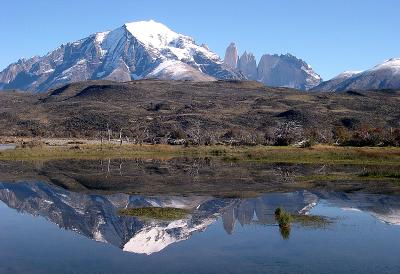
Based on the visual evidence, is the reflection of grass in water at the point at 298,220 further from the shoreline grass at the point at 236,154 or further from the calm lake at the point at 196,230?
the shoreline grass at the point at 236,154

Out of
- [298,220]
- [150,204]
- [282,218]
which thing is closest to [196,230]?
[282,218]

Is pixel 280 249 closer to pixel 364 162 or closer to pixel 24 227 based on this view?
pixel 24 227

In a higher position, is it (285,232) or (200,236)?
(285,232)

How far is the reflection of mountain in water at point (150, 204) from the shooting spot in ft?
115

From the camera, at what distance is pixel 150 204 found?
155 feet

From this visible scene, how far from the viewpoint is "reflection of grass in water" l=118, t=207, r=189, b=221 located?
1587 inches

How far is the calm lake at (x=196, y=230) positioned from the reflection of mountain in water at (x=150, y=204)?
0.08m

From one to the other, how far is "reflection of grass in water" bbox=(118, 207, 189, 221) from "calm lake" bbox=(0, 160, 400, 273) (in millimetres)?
457

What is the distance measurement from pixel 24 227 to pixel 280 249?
18.2 meters

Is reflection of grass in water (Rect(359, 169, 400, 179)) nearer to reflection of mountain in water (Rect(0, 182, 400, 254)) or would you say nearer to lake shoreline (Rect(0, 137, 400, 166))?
lake shoreline (Rect(0, 137, 400, 166))

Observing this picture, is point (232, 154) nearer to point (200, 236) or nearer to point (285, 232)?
point (285, 232)

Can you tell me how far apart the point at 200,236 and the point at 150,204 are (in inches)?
510

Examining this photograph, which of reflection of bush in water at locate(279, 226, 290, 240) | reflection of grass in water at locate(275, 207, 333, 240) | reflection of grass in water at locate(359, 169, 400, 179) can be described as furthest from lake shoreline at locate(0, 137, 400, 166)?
reflection of bush in water at locate(279, 226, 290, 240)

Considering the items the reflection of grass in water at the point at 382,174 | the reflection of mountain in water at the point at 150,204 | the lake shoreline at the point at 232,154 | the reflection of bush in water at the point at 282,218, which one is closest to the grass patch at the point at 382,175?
the reflection of grass in water at the point at 382,174
